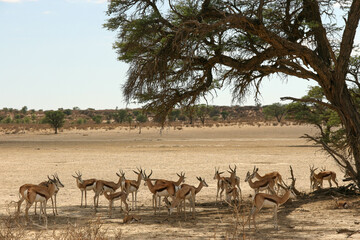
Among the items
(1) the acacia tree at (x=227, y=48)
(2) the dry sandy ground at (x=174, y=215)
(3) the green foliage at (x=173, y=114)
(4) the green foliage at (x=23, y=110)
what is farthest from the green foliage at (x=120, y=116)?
(1) the acacia tree at (x=227, y=48)

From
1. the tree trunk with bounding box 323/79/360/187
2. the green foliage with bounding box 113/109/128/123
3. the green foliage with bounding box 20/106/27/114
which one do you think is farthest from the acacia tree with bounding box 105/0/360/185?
the green foliage with bounding box 20/106/27/114

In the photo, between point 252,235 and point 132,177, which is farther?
point 132,177

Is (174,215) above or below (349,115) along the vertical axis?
below

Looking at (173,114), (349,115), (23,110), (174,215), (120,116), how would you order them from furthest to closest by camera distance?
(23,110) → (120,116) → (173,114) → (349,115) → (174,215)

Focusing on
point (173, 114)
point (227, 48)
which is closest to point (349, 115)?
point (227, 48)

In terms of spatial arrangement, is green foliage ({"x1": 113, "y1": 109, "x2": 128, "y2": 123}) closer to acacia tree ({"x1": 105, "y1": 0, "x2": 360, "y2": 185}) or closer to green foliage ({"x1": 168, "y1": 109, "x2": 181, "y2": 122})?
green foliage ({"x1": 168, "y1": 109, "x2": 181, "y2": 122})

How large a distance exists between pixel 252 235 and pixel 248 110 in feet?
423

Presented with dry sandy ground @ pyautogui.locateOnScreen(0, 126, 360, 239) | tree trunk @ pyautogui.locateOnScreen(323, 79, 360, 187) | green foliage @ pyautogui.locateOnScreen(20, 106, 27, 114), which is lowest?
dry sandy ground @ pyautogui.locateOnScreen(0, 126, 360, 239)

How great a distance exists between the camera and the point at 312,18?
568 inches

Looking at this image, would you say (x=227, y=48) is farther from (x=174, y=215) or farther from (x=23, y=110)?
(x=23, y=110)

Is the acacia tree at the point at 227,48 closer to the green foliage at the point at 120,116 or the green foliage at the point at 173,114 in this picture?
the green foliage at the point at 173,114

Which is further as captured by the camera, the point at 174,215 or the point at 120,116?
the point at 120,116

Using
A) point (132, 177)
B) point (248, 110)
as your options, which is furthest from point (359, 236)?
point (248, 110)

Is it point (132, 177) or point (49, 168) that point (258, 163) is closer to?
point (132, 177)
